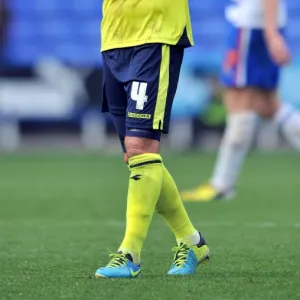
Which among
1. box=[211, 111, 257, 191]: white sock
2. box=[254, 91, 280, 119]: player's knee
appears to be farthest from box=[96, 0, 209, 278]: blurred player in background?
box=[254, 91, 280, 119]: player's knee

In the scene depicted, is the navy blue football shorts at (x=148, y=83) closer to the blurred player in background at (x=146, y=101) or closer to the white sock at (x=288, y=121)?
the blurred player in background at (x=146, y=101)

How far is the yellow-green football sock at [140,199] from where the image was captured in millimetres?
4719

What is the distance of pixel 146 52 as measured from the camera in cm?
477

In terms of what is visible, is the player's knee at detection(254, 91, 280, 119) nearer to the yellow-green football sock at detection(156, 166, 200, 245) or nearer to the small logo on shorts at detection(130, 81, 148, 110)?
the yellow-green football sock at detection(156, 166, 200, 245)

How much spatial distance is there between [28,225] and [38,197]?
2.12m

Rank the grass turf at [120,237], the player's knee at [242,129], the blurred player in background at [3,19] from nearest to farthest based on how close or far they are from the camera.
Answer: the grass turf at [120,237], the player's knee at [242,129], the blurred player in background at [3,19]

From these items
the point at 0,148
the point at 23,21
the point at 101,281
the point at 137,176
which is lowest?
the point at 0,148

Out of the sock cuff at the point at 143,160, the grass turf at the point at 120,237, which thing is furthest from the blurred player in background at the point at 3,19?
the sock cuff at the point at 143,160

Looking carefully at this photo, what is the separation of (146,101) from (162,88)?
0.10 meters

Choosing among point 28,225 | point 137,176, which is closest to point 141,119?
point 137,176

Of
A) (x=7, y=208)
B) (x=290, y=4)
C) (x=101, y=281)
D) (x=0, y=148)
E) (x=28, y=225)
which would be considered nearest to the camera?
(x=101, y=281)

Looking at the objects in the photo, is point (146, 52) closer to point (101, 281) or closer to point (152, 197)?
point (152, 197)

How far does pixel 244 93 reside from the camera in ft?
29.1

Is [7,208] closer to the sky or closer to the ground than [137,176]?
closer to the ground
